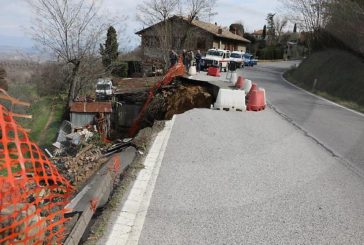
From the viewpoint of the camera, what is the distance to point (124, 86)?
25547 mm

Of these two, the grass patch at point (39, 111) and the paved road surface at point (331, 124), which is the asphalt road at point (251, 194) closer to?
the paved road surface at point (331, 124)

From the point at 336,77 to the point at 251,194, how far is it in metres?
23.5

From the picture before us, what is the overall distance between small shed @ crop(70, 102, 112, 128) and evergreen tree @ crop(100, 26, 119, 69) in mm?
3709

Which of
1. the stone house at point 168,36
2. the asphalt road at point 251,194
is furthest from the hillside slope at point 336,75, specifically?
the asphalt road at point 251,194

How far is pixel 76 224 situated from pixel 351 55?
27.8 m

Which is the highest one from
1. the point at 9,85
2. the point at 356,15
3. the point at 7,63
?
the point at 356,15

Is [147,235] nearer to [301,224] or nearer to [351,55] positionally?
[301,224]

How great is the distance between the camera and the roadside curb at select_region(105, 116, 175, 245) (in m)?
4.41

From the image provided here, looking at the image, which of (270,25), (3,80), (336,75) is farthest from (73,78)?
(270,25)

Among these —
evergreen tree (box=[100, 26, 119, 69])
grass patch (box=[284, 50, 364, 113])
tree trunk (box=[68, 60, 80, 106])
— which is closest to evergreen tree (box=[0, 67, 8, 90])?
tree trunk (box=[68, 60, 80, 106])

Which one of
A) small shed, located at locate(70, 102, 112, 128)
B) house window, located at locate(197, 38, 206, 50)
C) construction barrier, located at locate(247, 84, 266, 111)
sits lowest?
small shed, located at locate(70, 102, 112, 128)

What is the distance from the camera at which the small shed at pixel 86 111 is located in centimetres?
2172

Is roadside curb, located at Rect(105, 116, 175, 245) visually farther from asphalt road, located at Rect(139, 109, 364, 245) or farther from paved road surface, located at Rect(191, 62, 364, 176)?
paved road surface, located at Rect(191, 62, 364, 176)

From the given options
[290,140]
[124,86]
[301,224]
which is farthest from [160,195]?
[124,86]
